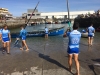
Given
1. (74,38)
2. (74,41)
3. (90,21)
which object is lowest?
(90,21)

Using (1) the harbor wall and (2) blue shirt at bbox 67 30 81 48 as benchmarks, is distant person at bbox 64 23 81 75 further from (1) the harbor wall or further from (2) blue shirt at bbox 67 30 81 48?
(1) the harbor wall

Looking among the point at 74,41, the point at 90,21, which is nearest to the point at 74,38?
the point at 74,41

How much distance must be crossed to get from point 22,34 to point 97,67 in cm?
656

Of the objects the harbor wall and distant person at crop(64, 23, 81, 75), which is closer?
distant person at crop(64, 23, 81, 75)

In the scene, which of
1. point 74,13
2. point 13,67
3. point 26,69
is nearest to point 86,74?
point 26,69

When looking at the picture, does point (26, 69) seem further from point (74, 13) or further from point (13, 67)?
point (74, 13)

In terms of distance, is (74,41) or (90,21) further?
(90,21)

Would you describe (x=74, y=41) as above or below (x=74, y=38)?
below

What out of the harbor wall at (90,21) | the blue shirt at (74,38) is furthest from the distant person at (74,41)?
the harbor wall at (90,21)

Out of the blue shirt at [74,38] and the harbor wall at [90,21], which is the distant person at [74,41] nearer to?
the blue shirt at [74,38]

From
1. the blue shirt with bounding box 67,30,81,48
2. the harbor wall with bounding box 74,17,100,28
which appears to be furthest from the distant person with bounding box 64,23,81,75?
the harbor wall with bounding box 74,17,100,28

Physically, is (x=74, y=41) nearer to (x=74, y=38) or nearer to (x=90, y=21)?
(x=74, y=38)

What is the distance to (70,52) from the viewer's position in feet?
20.0

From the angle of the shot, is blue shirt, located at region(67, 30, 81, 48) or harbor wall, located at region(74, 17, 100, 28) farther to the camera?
harbor wall, located at region(74, 17, 100, 28)
